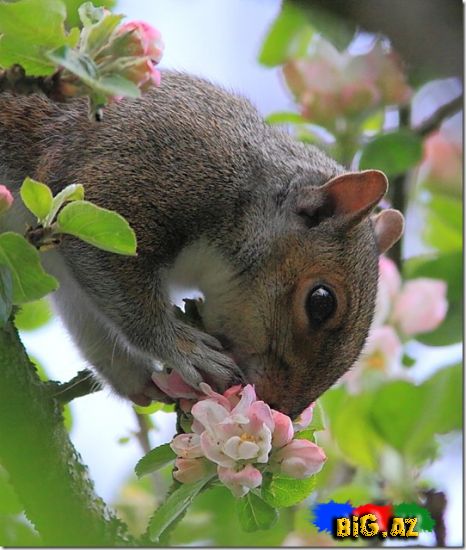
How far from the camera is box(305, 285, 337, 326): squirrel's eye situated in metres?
2.21

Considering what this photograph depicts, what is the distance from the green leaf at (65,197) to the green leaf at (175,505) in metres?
0.50

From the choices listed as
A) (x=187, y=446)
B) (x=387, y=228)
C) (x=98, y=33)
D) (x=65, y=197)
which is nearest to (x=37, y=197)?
(x=65, y=197)

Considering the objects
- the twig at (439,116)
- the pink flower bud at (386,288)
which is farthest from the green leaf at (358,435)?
the twig at (439,116)

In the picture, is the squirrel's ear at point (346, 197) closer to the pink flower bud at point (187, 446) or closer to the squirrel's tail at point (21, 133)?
the squirrel's tail at point (21, 133)

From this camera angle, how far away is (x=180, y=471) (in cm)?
166

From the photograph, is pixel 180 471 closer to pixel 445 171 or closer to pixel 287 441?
pixel 287 441

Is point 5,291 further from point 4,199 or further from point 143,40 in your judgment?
point 143,40

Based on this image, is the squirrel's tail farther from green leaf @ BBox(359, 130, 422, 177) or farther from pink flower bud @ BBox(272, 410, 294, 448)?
green leaf @ BBox(359, 130, 422, 177)

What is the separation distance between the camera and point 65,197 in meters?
1.46

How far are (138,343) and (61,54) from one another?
0.96 m

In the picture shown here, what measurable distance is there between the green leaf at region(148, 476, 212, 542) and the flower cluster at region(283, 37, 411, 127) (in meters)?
1.74

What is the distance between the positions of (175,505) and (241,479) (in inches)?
5.2

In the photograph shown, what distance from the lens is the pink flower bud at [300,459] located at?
5.36 ft

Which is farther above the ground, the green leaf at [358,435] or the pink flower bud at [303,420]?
the green leaf at [358,435]
